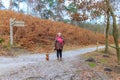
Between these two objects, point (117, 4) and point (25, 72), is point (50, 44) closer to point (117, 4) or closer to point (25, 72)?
point (117, 4)

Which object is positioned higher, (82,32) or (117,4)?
(117,4)

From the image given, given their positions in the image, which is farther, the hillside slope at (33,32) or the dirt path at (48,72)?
the hillside slope at (33,32)

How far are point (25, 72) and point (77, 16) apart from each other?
6.21 m

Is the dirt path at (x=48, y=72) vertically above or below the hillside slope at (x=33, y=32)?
below

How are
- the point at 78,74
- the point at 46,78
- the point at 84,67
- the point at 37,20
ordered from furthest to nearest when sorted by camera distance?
the point at 37,20, the point at 84,67, the point at 78,74, the point at 46,78

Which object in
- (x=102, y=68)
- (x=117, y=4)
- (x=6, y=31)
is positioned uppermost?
(x=117, y=4)

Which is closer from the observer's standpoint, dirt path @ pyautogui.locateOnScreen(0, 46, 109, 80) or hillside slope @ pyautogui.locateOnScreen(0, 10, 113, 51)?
dirt path @ pyautogui.locateOnScreen(0, 46, 109, 80)

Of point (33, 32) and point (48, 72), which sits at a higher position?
point (33, 32)

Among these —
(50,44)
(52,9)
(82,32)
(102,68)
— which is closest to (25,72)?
(102,68)

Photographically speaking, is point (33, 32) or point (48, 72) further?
point (33, 32)

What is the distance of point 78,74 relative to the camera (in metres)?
13.3

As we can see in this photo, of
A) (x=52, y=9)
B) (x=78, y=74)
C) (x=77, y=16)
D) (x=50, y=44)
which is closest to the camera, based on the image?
(x=78, y=74)

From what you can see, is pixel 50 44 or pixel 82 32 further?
pixel 82 32

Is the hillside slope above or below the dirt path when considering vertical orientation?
above
